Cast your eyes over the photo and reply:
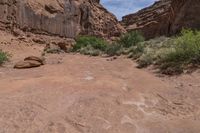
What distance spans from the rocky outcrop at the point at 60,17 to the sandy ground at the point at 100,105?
996 inches

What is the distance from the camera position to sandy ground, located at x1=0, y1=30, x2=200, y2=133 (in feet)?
22.4

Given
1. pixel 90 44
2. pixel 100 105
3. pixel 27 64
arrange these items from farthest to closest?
1. pixel 90 44
2. pixel 27 64
3. pixel 100 105

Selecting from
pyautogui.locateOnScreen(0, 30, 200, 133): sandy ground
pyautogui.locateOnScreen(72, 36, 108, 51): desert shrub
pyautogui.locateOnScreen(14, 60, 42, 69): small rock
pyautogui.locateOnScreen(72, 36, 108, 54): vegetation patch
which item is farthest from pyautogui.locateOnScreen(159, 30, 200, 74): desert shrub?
pyautogui.locateOnScreen(72, 36, 108, 51): desert shrub

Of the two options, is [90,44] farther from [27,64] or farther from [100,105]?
[100,105]

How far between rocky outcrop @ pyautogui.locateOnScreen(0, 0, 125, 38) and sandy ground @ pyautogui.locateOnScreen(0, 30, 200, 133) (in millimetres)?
25294

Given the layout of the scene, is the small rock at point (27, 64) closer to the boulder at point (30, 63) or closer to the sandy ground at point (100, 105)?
the boulder at point (30, 63)

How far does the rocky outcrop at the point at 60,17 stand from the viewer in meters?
35.0

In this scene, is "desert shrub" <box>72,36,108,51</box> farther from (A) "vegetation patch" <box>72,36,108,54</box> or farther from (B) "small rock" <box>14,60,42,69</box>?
(B) "small rock" <box>14,60,42,69</box>

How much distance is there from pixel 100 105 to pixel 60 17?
34577 mm

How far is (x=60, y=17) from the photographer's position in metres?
41.6

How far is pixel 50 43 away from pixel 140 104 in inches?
1188

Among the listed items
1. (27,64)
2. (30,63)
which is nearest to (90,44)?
(30,63)

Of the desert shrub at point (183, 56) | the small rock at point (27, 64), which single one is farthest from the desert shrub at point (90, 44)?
the desert shrub at point (183, 56)

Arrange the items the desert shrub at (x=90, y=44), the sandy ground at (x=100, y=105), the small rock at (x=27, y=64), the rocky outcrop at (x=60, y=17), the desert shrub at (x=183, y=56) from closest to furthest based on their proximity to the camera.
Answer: the sandy ground at (x=100, y=105)
the desert shrub at (x=183, y=56)
the small rock at (x=27, y=64)
the desert shrub at (x=90, y=44)
the rocky outcrop at (x=60, y=17)
